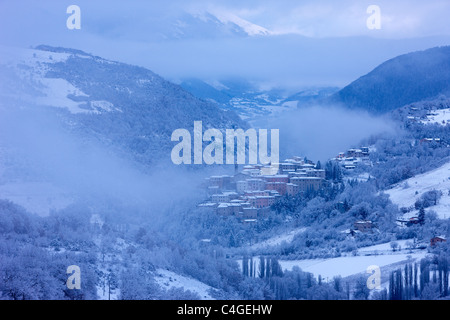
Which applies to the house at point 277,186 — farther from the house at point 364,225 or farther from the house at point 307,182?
the house at point 364,225

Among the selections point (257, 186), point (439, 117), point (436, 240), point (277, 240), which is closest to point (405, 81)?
point (439, 117)

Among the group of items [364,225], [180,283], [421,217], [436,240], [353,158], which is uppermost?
[353,158]

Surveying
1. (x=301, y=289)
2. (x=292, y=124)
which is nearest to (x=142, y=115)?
(x=292, y=124)

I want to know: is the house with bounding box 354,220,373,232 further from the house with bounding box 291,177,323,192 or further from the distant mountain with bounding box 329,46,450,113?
the distant mountain with bounding box 329,46,450,113

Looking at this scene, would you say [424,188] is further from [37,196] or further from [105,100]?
[105,100]

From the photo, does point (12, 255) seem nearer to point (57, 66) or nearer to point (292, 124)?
point (57, 66)
